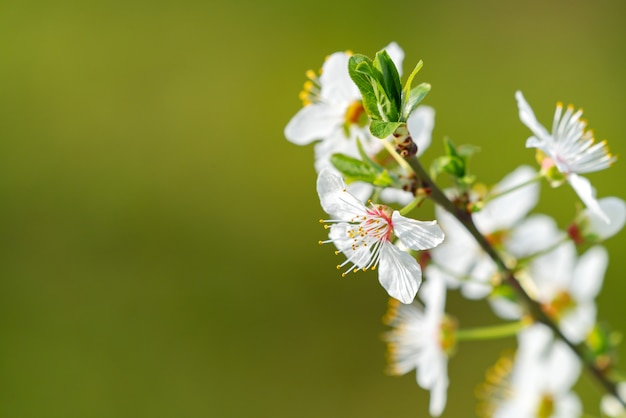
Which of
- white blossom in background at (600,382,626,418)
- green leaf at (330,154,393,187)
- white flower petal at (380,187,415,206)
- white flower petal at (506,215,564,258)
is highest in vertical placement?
green leaf at (330,154,393,187)

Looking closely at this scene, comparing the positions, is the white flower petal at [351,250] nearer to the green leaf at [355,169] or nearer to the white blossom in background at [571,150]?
the green leaf at [355,169]

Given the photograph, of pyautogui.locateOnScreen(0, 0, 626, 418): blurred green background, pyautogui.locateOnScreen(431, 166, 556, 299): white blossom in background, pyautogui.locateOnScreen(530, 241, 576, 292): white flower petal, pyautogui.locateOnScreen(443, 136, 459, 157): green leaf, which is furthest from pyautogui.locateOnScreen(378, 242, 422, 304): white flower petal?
pyautogui.locateOnScreen(0, 0, 626, 418): blurred green background

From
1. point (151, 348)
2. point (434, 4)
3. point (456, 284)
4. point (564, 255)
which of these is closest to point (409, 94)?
point (456, 284)

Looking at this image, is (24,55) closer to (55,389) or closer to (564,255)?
(55,389)

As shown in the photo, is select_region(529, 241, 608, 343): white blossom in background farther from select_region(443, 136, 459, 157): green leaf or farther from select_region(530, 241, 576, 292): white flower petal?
select_region(443, 136, 459, 157): green leaf

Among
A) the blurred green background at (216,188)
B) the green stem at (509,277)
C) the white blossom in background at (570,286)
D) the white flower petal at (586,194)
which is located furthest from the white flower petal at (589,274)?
the blurred green background at (216,188)

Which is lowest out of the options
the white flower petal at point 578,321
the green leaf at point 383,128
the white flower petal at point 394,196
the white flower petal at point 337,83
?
the white flower petal at point 578,321
